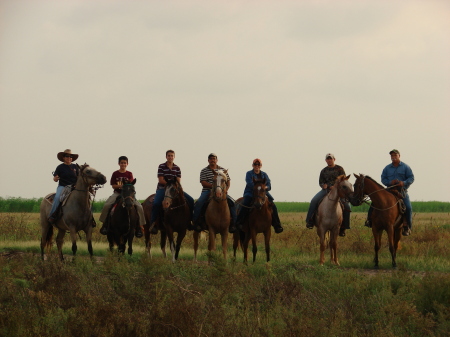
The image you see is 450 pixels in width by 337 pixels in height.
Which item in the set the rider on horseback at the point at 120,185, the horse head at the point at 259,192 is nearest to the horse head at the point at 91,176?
the rider on horseback at the point at 120,185

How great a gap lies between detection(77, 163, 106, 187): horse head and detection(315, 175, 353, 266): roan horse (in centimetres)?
580

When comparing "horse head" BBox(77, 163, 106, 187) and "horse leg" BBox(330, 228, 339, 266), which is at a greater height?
"horse head" BBox(77, 163, 106, 187)

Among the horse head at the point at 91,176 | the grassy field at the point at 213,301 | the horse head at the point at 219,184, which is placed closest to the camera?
the grassy field at the point at 213,301

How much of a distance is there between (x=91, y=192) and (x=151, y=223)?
6.02 ft

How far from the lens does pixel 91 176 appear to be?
17.0 meters

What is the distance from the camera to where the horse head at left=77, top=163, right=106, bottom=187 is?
16.9 m

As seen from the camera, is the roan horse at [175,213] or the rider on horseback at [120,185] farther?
the rider on horseback at [120,185]

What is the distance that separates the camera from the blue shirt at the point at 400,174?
18.5 metres

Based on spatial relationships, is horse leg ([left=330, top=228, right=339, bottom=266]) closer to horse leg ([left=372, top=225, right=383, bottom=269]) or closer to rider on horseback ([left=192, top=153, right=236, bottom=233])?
horse leg ([left=372, top=225, right=383, bottom=269])

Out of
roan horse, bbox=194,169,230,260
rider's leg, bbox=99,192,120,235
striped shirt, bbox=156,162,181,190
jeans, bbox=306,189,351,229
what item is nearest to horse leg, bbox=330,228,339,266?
jeans, bbox=306,189,351,229

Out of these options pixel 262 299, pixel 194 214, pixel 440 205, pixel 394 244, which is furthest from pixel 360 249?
pixel 440 205

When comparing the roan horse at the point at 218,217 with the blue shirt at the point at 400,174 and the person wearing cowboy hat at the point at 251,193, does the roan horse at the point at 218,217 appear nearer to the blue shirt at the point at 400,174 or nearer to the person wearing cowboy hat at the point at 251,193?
the person wearing cowboy hat at the point at 251,193

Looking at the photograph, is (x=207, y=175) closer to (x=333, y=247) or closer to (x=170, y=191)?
(x=170, y=191)

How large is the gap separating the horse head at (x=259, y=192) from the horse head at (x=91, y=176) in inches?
149
